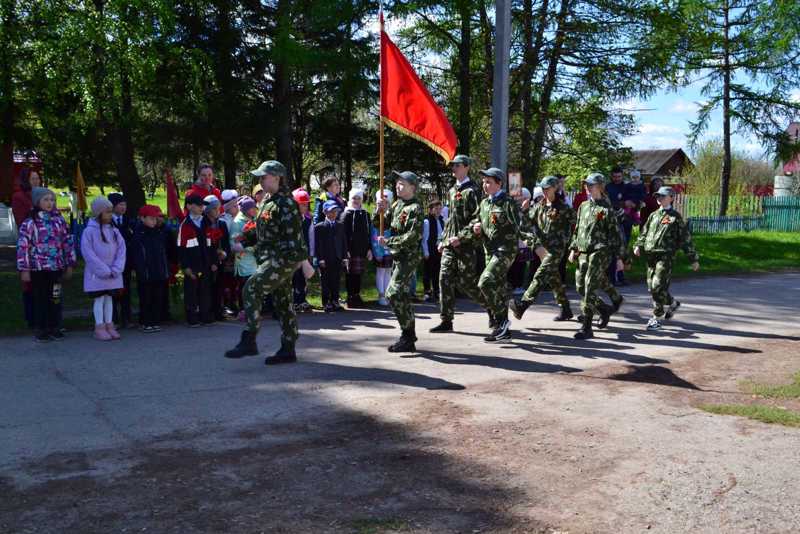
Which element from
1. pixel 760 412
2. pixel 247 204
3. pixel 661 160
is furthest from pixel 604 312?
pixel 661 160

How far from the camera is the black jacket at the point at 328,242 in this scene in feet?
37.9

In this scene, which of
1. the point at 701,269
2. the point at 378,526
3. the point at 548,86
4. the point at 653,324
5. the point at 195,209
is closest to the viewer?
the point at 378,526

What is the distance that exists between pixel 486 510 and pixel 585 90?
17.2 m

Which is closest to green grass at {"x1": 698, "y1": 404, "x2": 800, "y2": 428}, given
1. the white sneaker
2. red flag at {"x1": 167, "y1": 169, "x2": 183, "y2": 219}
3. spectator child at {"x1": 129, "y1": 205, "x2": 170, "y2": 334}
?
the white sneaker

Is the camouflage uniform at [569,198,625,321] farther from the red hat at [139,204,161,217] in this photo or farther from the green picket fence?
the green picket fence

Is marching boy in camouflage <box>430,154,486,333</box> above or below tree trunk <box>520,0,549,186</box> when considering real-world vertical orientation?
below

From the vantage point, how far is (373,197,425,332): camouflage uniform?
836 cm

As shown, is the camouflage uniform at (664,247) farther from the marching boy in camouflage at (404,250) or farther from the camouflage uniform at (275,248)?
the camouflage uniform at (275,248)

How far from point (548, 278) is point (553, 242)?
0.63 m

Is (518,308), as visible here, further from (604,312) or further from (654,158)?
(654,158)

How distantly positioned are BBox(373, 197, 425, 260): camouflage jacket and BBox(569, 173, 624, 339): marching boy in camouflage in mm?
2312

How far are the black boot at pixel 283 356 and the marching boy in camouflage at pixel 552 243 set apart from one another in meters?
3.36

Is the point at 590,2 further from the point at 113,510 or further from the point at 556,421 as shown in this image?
the point at 113,510

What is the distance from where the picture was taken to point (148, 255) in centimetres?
985
